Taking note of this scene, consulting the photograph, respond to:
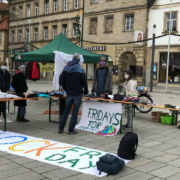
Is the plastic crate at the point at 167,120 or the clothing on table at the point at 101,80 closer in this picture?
the clothing on table at the point at 101,80

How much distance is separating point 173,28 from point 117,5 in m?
6.54

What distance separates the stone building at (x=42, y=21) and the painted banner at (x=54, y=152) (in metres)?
28.5

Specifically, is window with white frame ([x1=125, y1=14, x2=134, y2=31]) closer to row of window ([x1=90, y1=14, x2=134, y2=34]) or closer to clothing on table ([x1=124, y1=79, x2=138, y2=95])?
row of window ([x1=90, y1=14, x2=134, y2=34])

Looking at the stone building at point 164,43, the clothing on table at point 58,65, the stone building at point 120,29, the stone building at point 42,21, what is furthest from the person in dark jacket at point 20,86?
the stone building at point 42,21

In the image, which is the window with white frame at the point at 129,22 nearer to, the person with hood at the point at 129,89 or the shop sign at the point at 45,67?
the shop sign at the point at 45,67

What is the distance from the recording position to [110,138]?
21.8ft

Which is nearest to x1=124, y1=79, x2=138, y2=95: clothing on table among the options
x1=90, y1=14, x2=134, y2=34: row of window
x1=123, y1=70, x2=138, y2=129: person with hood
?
x1=123, y1=70, x2=138, y2=129: person with hood

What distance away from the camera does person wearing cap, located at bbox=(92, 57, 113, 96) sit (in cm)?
818

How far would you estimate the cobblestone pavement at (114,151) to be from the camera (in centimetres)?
421

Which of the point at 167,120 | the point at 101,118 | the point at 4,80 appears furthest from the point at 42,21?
the point at 101,118

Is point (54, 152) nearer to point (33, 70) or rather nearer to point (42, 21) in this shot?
point (33, 70)

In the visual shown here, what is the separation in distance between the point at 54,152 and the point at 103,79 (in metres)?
3.45

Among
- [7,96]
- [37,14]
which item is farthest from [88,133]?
[37,14]

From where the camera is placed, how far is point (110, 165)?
4254 millimetres
